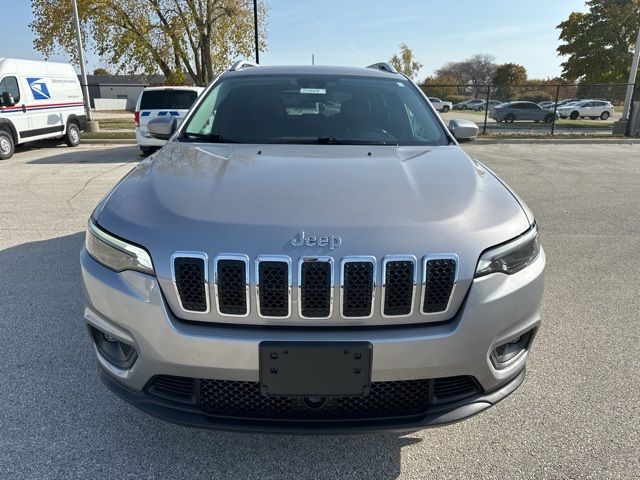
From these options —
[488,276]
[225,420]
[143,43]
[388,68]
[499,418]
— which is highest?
[143,43]

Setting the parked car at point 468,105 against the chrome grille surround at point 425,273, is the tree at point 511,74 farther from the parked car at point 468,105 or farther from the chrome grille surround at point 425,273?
the chrome grille surround at point 425,273

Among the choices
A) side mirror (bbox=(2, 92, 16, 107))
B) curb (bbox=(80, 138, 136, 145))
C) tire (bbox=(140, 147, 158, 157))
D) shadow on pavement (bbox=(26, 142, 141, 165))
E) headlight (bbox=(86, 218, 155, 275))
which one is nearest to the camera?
headlight (bbox=(86, 218, 155, 275))

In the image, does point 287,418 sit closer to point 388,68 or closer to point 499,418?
point 499,418

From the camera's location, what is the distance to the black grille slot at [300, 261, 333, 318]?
169 centimetres

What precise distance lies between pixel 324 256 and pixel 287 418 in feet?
2.16

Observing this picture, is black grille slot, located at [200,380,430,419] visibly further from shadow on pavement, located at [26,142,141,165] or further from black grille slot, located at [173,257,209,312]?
shadow on pavement, located at [26,142,141,165]

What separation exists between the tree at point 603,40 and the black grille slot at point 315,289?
177 ft

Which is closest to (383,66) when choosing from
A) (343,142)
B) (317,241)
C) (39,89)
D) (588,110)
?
(343,142)

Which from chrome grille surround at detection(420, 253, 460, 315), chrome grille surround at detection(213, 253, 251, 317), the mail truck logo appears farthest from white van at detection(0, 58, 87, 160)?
chrome grille surround at detection(420, 253, 460, 315)

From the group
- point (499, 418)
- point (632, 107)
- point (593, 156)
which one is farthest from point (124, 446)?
point (632, 107)

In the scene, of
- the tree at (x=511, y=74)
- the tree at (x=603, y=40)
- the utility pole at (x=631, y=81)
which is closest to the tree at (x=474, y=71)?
the tree at (x=511, y=74)

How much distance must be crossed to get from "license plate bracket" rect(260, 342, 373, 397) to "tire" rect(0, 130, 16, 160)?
1253cm

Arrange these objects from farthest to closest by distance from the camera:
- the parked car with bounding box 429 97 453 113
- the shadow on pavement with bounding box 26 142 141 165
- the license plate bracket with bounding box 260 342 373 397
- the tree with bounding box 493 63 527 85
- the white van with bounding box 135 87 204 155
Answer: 1. the tree with bounding box 493 63 527 85
2. the parked car with bounding box 429 97 453 113
3. the white van with bounding box 135 87 204 155
4. the shadow on pavement with bounding box 26 142 141 165
5. the license plate bracket with bounding box 260 342 373 397

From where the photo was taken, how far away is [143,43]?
21.8 metres
